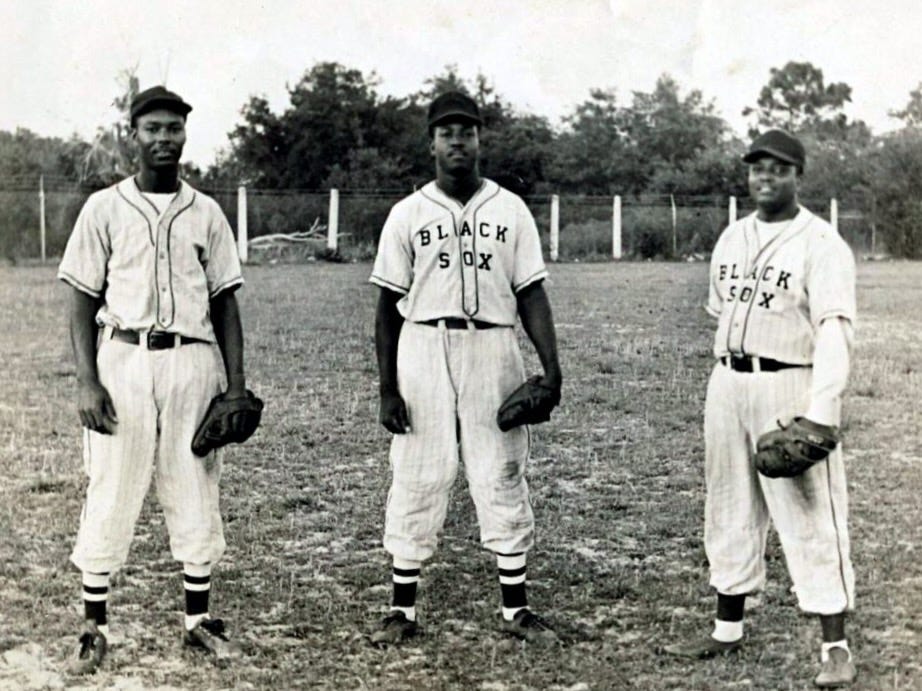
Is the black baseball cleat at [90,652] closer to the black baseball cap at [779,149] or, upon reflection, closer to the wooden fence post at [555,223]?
the black baseball cap at [779,149]

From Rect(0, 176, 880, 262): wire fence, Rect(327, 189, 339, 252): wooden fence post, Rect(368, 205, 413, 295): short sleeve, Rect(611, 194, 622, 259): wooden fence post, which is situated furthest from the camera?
Rect(611, 194, 622, 259): wooden fence post

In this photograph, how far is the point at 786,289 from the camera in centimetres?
385

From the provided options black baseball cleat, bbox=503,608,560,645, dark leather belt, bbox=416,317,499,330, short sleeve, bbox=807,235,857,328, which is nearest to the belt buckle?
dark leather belt, bbox=416,317,499,330

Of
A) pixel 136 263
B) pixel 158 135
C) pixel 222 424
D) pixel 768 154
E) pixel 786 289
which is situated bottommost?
pixel 222 424

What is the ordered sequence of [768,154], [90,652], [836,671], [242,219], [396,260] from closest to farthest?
[836,671] < [768,154] < [90,652] < [396,260] < [242,219]

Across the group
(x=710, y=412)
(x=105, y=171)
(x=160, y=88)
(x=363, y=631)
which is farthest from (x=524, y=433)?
(x=105, y=171)

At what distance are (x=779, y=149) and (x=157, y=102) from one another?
223cm

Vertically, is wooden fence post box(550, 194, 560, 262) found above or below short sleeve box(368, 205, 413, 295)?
above

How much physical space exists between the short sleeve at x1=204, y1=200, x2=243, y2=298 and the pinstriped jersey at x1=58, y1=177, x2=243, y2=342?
105mm

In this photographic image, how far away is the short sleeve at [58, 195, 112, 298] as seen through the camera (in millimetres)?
4062

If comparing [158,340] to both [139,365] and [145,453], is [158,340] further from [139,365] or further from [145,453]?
[145,453]

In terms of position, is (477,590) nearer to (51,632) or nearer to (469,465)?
(469,465)

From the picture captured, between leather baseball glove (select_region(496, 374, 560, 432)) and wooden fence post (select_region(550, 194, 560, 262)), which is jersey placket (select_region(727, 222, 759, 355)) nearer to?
leather baseball glove (select_region(496, 374, 560, 432))

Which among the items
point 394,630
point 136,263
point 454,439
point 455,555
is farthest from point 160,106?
point 455,555
